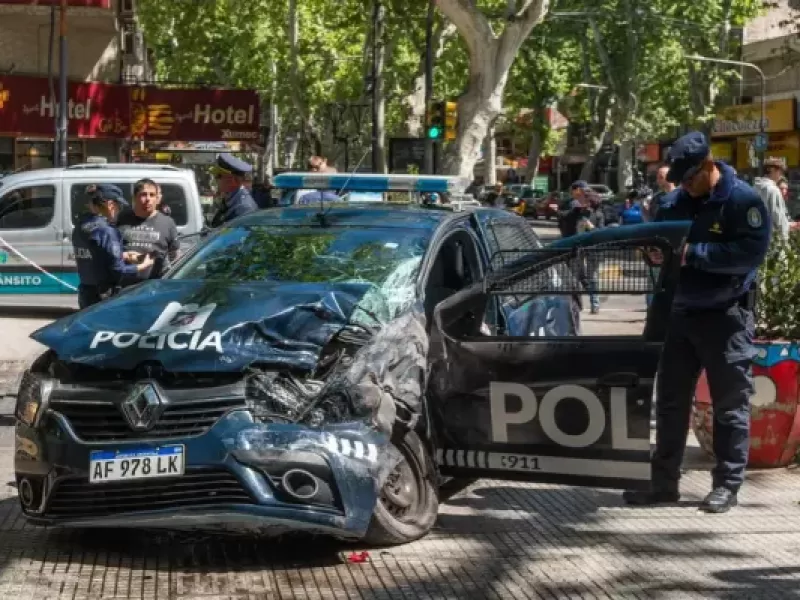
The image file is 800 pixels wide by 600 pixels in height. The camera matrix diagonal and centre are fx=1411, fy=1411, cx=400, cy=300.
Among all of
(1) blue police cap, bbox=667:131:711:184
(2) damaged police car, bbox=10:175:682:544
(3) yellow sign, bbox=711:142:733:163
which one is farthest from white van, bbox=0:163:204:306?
(3) yellow sign, bbox=711:142:733:163

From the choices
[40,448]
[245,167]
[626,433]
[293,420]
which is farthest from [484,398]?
[245,167]

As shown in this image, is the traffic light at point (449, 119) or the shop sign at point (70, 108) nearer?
the shop sign at point (70, 108)

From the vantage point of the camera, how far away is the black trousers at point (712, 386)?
7.18 metres

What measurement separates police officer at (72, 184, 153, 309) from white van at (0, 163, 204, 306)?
7.61m

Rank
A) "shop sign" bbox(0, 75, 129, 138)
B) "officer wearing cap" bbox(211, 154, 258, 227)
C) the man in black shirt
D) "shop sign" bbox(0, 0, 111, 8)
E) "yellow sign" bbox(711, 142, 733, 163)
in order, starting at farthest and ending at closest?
"yellow sign" bbox(711, 142, 733, 163) → "shop sign" bbox(0, 75, 129, 138) → "shop sign" bbox(0, 0, 111, 8) → "officer wearing cap" bbox(211, 154, 258, 227) → the man in black shirt

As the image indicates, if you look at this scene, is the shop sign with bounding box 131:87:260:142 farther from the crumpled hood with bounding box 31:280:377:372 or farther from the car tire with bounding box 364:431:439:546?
the car tire with bounding box 364:431:439:546

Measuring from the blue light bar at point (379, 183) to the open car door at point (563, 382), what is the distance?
159 centimetres

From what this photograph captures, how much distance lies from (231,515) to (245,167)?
6755 millimetres

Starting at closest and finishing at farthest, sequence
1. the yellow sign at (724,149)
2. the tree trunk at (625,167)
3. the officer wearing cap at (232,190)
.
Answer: the officer wearing cap at (232,190)
the yellow sign at (724,149)
the tree trunk at (625,167)

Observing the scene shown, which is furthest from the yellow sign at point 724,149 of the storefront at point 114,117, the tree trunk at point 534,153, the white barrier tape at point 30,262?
the white barrier tape at point 30,262

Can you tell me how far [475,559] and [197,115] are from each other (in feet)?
73.0

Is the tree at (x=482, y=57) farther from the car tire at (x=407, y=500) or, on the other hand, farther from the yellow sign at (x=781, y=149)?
the yellow sign at (x=781, y=149)

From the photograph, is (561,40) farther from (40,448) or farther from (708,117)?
(40,448)

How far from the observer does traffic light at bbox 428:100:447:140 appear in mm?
26922
